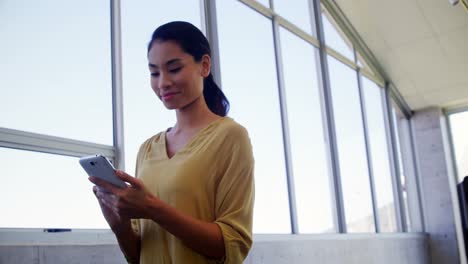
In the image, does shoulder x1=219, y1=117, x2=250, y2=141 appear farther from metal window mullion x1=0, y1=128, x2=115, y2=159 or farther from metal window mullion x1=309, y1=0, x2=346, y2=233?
metal window mullion x1=309, y1=0, x2=346, y2=233

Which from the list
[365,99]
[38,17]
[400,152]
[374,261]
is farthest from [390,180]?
[38,17]

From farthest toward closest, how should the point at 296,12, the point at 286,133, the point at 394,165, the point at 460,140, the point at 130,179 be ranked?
1. the point at 460,140
2. the point at 394,165
3. the point at 296,12
4. the point at 286,133
5. the point at 130,179

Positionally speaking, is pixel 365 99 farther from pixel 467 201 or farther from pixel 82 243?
pixel 82 243

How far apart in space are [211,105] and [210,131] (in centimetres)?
15

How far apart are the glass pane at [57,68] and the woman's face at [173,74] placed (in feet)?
4.84

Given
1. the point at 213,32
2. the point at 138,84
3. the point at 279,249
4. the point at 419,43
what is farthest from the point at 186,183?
the point at 419,43

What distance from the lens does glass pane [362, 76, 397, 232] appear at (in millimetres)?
7102

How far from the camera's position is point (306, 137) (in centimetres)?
540

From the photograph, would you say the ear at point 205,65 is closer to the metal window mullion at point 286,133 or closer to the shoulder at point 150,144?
the shoulder at point 150,144

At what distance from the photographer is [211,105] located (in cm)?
120

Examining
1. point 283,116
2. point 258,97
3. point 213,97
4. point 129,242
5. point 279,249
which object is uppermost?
point 258,97

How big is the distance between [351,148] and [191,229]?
574 centimetres

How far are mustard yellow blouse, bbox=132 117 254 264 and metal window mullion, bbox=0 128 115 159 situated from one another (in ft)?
4.84

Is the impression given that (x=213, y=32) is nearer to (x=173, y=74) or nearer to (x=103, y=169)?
(x=173, y=74)
